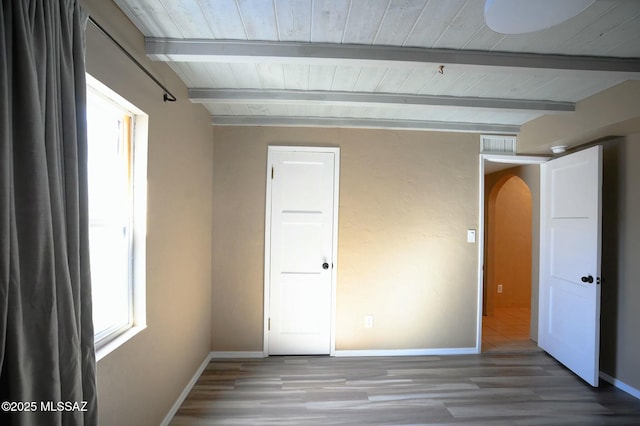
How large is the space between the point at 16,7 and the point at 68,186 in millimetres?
540

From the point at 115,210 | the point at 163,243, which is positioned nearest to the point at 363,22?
the point at 115,210

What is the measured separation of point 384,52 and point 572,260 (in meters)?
2.62

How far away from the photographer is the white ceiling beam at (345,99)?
2.30 metres

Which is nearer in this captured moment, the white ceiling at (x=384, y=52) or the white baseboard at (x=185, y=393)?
the white ceiling at (x=384, y=52)

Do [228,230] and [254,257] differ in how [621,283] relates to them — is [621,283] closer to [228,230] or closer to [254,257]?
[254,257]

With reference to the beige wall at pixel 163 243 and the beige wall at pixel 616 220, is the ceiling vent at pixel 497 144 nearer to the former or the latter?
the beige wall at pixel 616 220

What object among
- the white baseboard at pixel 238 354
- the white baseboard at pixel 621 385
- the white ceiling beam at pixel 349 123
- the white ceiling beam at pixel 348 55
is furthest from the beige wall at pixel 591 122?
the white baseboard at pixel 238 354

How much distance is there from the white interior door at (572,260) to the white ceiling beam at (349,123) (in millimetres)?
845

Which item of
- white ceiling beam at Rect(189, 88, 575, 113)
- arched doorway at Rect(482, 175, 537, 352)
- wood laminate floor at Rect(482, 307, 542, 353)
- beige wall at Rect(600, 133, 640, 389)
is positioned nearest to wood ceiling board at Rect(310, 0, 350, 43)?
white ceiling beam at Rect(189, 88, 575, 113)

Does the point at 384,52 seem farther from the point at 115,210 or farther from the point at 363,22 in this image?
the point at 115,210

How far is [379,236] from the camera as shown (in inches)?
121

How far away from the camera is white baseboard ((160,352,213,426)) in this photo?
6.66ft

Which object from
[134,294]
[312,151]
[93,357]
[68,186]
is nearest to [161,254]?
[134,294]

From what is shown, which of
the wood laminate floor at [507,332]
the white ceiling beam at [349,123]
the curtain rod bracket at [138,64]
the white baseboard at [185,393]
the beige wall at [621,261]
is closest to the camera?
the curtain rod bracket at [138,64]
